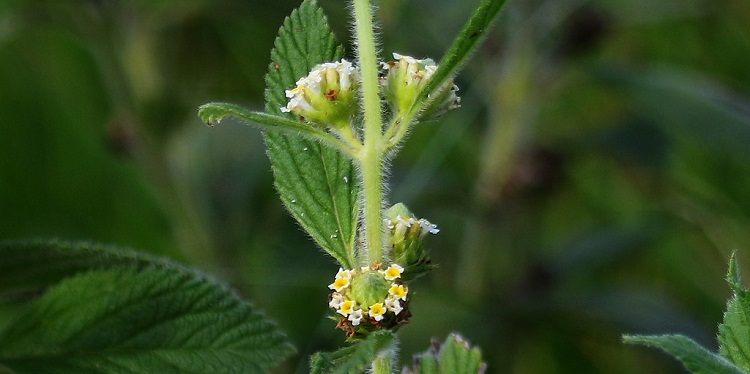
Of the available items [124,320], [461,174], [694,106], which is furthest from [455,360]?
[461,174]

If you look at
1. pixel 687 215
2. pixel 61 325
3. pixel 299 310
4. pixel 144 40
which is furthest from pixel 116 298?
pixel 687 215

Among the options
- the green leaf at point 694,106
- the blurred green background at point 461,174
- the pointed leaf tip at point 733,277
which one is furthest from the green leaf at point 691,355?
the green leaf at point 694,106

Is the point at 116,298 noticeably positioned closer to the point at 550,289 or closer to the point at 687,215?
the point at 550,289

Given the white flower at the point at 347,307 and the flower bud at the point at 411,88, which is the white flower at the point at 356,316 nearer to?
the white flower at the point at 347,307

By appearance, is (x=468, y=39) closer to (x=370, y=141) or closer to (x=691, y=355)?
(x=370, y=141)

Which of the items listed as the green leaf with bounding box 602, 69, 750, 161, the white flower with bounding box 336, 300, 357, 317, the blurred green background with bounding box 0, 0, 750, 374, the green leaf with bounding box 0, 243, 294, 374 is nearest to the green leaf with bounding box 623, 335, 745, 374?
the white flower with bounding box 336, 300, 357, 317

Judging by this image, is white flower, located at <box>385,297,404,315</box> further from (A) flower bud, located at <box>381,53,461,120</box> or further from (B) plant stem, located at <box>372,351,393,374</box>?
(A) flower bud, located at <box>381,53,461,120</box>
